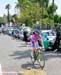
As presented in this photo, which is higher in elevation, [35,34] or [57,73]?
[35,34]

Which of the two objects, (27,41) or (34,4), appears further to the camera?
(34,4)

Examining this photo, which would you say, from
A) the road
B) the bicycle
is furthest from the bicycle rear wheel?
the road

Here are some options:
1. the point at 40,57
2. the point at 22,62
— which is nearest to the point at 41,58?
the point at 40,57

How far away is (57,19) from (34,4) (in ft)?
35.3

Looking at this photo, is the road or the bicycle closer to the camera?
the road

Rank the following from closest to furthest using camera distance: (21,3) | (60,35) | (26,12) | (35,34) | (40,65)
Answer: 1. (40,65)
2. (35,34)
3. (60,35)
4. (26,12)
5. (21,3)

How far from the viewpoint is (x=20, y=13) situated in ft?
252

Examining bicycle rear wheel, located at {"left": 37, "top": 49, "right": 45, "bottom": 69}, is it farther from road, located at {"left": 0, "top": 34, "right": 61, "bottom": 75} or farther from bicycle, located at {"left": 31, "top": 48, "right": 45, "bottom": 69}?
road, located at {"left": 0, "top": 34, "right": 61, "bottom": 75}

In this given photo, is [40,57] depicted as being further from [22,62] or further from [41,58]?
[22,62]

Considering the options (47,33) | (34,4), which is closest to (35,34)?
(47,33)

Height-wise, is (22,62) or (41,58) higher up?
(41,58)

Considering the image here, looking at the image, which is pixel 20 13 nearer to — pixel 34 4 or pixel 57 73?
pixel 34 4

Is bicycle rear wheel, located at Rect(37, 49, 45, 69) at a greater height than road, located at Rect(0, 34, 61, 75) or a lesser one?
greater

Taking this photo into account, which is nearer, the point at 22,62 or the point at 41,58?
the point at 41,58
